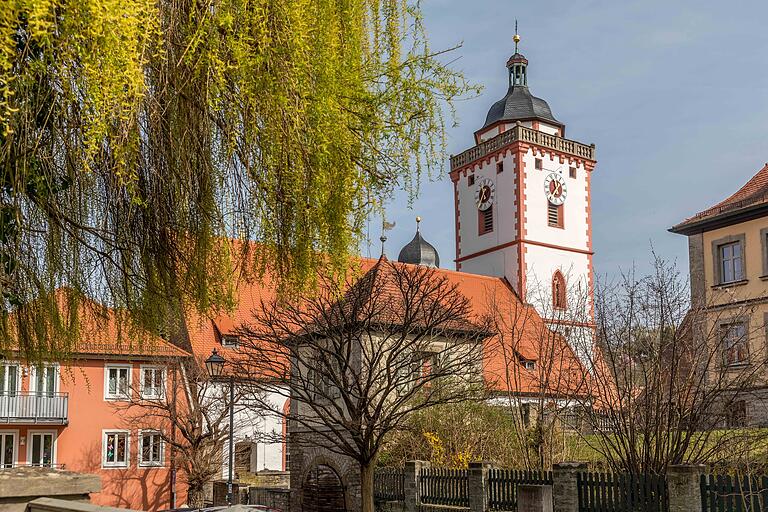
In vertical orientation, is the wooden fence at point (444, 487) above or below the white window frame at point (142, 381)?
below

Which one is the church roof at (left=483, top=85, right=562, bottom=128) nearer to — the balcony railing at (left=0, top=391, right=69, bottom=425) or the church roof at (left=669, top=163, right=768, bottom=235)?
the church roof at (left=669, top=163, right=768, bottom=235)

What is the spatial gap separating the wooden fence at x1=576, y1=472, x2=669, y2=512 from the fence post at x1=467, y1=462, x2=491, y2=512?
10.0 ft

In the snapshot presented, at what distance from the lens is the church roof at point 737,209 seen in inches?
1318

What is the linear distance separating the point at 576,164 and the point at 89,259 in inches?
1931

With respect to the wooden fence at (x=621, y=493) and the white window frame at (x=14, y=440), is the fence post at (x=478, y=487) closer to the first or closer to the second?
the wooden fence at (x=621, y=493)

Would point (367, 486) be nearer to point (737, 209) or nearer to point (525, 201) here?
point (737, 209)

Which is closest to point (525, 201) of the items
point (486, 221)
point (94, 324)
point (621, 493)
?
point (486, 221)

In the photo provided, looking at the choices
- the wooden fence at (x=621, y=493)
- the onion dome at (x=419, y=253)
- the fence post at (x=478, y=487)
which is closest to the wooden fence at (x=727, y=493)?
the wooden fence at (x=621, y=493)

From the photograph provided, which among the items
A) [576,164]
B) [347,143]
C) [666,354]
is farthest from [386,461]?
[576,164]

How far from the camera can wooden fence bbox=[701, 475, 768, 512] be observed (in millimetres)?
13875

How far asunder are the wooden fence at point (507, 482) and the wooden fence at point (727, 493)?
4220mm

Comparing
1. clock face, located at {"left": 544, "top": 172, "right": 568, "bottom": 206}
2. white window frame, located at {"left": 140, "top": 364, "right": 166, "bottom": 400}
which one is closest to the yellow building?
clock face, located at {"left": 544, "top": 172, "right": 568, "bottom": 206}

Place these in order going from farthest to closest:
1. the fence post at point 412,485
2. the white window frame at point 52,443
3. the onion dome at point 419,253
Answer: the onion dome at point 419,253 → the white window frame at point 52,443 → the fence post at point 412,485

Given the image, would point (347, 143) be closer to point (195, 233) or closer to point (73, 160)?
point (195, 233)
